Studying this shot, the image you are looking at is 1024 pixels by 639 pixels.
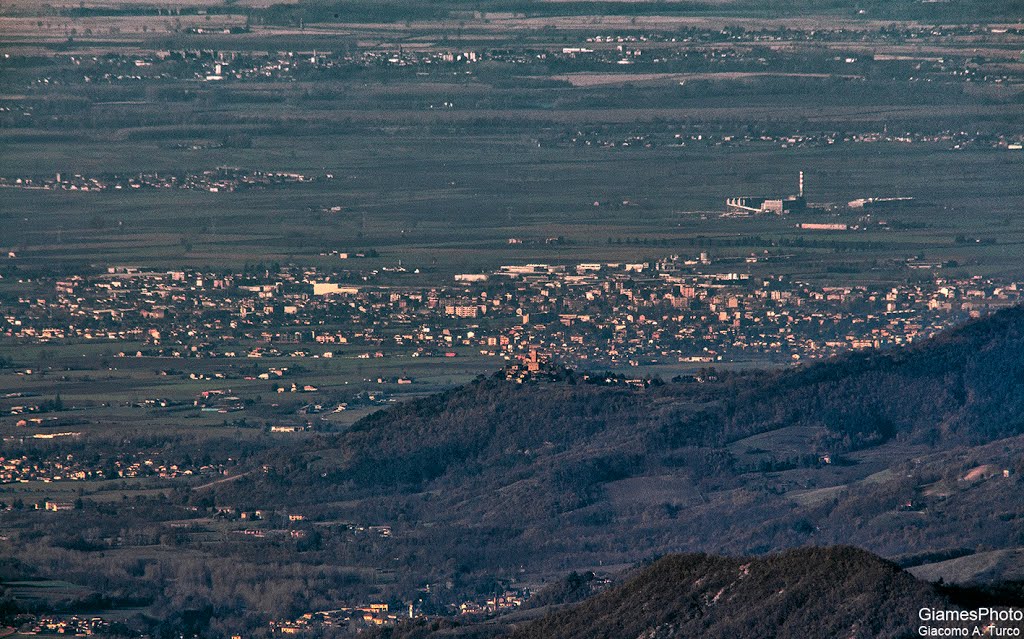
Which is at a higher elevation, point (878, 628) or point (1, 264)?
point (878, 628)

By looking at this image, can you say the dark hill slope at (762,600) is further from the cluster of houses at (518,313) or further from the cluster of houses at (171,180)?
the cluster of houses at (171,180)

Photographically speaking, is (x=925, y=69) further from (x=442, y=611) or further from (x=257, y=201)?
(x=442, y=611)

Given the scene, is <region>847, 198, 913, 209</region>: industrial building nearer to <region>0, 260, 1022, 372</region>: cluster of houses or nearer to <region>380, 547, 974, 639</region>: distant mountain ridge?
<region>0, 260, 1022, 372</region>: cluster of houses

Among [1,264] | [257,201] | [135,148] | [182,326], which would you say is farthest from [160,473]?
[135,148]

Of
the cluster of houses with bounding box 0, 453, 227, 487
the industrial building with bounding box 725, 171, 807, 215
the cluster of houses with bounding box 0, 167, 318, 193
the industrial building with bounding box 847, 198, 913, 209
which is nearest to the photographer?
the cluster of houses with bounding box 0, 453, 227, 487

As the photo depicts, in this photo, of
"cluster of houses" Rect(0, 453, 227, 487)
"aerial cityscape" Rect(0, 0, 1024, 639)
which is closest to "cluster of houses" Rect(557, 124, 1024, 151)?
"aerial cityscape" Rect(0, 0, 1024, 639)
